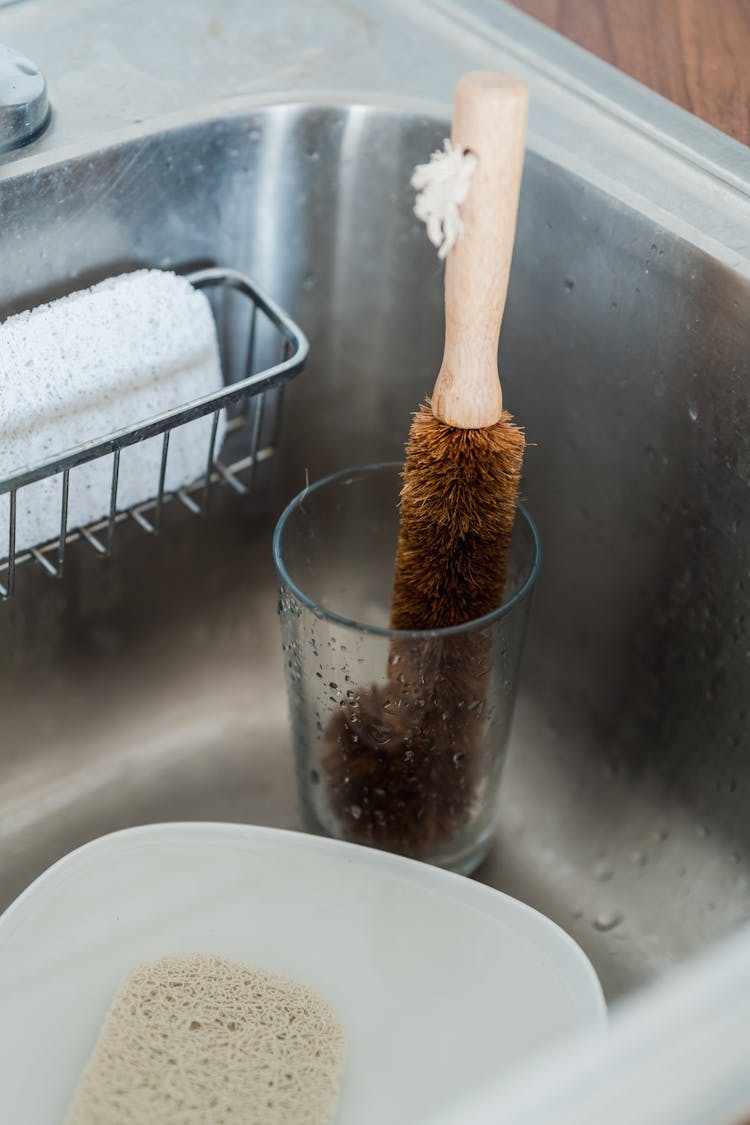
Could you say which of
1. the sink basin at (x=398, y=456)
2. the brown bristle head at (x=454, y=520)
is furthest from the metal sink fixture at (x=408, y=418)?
the brown bristle head at (x=454, y=520)

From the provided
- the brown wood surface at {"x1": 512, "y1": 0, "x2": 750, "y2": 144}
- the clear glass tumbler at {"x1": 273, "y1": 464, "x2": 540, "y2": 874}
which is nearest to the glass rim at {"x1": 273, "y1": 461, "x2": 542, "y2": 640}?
the clear glass tumbler at {"x1": 273, "y1": 464, "x2": 540, "y2": 874}

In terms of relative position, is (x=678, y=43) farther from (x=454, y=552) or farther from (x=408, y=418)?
(x=454, y=552)

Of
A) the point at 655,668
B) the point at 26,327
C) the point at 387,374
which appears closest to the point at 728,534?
the point at 655,668

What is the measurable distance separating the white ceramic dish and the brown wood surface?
413 mm

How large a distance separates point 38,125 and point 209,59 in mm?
118

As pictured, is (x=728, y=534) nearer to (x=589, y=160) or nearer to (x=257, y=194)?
(x=589, y=160)

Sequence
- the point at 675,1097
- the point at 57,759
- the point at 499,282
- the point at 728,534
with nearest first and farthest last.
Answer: the point at 675,1097
the point at 499,282
the point at 728,534
the point at 57,759

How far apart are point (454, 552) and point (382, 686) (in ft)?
0.24

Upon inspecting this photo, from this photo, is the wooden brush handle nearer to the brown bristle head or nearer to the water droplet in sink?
the brown bristle head

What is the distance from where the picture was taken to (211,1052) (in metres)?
0.50

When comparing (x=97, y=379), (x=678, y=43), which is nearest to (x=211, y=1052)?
(x=97, y=379)

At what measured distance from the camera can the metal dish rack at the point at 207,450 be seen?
55 centimetres

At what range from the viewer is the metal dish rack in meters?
0.55

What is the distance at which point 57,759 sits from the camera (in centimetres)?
69
